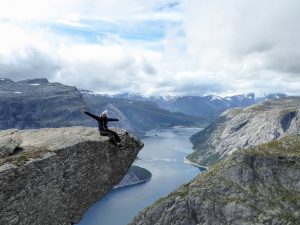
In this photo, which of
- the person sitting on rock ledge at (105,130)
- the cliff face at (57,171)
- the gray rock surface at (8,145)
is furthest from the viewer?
the person sitting on rock ledge at (105,130)

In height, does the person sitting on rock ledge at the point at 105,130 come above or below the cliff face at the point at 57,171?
above

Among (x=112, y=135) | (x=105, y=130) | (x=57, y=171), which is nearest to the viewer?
(x=57, y=171)

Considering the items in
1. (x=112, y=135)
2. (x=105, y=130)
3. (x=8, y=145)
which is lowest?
(x=8, y=145)

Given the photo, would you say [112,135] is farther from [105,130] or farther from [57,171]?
[57,171]

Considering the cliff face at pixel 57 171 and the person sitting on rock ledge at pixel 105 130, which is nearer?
the cliff face at pixel 57 171

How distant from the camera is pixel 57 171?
3375 cm

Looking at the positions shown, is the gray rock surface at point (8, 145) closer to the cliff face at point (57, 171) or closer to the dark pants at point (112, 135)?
the cliff face at point (57, 171)

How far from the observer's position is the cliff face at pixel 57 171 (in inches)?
1210

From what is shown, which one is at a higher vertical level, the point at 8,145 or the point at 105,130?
the point at 105,130

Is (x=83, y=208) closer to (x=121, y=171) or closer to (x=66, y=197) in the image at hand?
(x=66, y=197)

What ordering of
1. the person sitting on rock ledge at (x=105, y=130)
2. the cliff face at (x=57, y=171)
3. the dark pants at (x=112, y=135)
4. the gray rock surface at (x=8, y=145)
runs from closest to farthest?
the cliff face at (x=57, y=171)
the gray rock surface at (x=8, y=145)
the person sitting on rock ledge at (x=105, y=130)
the dark pants at (x=112, y=135)

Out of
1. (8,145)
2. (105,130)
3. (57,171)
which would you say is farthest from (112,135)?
(8,145)

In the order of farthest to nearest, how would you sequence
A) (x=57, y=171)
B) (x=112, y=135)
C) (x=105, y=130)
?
(x=112, y=135) < (x=105, y=130) < (x=57, y=171)

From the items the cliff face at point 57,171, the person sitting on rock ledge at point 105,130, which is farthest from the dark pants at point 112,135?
the cliff face at point 57,171
